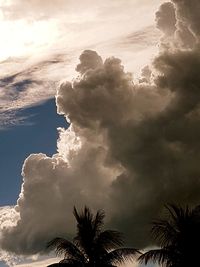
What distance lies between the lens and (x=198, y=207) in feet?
179

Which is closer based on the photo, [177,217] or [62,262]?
[177,217]

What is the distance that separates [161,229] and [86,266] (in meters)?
8.75

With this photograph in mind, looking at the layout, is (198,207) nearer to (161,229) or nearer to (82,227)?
(161,229)

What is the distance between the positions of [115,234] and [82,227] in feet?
10.9

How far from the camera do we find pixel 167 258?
175ft

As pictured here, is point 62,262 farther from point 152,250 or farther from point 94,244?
point 152,250

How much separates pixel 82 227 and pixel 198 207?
466 inches

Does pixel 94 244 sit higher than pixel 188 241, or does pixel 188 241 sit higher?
pixel 94 244

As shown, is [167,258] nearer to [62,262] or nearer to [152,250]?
[152,250]

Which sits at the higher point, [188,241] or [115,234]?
[115,234]

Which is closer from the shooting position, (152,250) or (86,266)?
(152,250)

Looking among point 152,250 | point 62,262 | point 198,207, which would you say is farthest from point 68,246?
point 198,207

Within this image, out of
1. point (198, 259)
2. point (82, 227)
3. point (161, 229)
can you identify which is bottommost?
point (198, 259)

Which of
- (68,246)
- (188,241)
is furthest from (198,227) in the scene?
(68,246)
